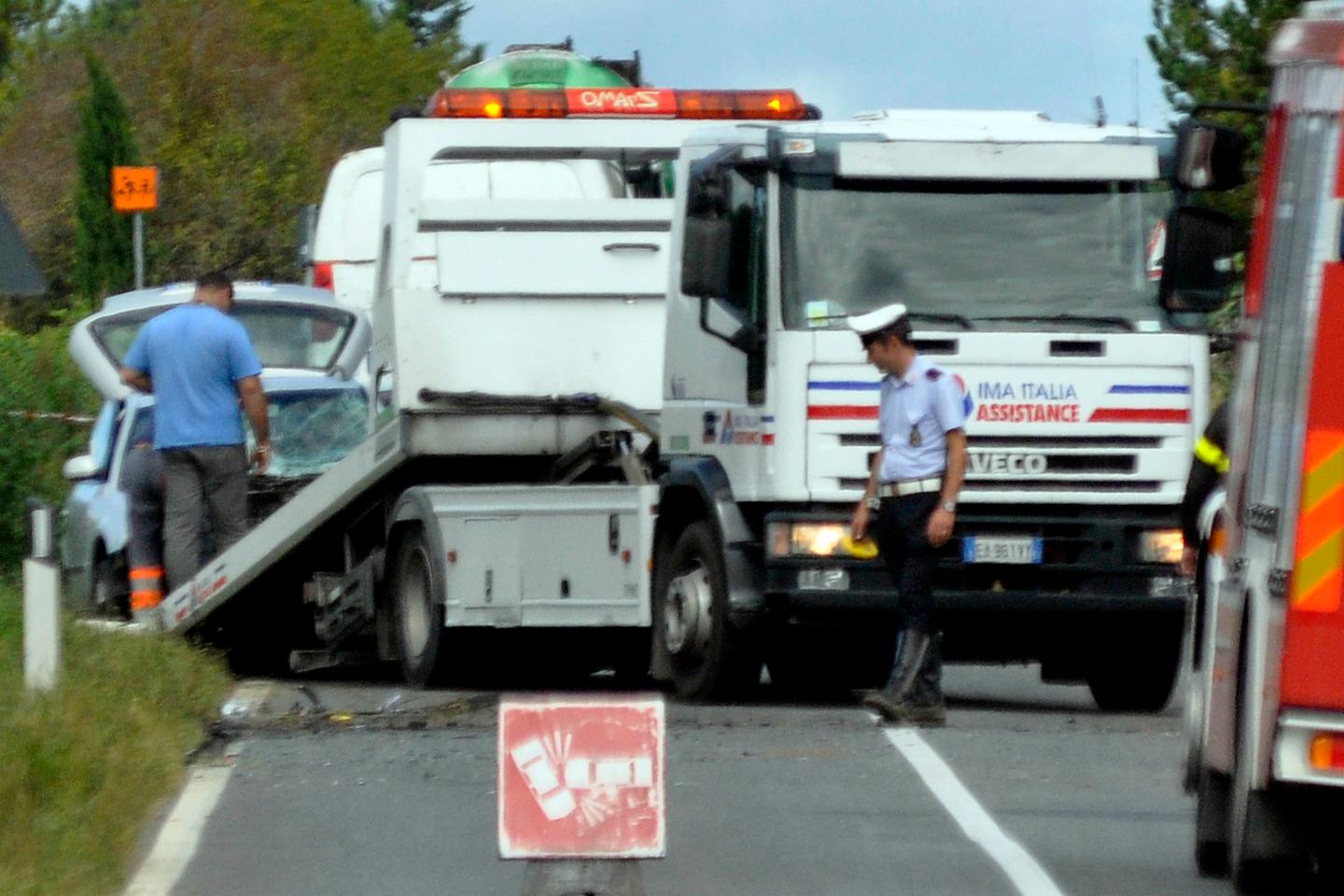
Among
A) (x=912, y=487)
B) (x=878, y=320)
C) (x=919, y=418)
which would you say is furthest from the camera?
(x=912, y=487)

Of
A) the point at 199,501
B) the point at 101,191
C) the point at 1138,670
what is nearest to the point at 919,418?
the point at 1138,670

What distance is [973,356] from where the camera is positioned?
42.3 feet

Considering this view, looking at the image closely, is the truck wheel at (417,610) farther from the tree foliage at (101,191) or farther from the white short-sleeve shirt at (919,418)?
the tree foliage at (101,191)

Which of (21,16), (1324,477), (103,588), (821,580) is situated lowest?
(103,588)

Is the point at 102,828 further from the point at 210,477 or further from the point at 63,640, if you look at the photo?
the point at 210,477

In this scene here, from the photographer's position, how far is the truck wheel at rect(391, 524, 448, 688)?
47.8 ft

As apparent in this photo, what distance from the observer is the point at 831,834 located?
30.3 ft

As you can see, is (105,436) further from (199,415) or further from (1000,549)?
(1000,549)

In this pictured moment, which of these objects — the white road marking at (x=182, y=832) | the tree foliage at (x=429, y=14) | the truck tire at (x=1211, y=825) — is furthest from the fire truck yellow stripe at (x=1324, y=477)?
the tree foliage at (x=429, y=14)

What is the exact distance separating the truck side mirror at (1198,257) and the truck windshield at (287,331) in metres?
10.2

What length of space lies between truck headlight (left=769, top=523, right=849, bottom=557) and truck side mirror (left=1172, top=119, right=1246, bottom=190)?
4.25 m

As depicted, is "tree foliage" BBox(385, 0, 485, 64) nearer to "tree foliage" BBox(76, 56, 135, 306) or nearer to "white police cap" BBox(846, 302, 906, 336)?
"tree foliage" BBox(76, 56, 135, 306)

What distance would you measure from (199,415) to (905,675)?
4561mm

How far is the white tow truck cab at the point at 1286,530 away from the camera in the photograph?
7027 millimetres
